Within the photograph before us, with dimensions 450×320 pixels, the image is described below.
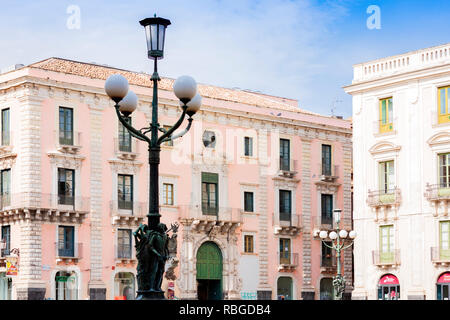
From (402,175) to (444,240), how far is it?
3.15 m

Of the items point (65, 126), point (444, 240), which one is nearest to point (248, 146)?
point (65, 126)

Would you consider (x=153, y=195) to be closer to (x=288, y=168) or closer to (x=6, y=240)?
(x=6, y=240)

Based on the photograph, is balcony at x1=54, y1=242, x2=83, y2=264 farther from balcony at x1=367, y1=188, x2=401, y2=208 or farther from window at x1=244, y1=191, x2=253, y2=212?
balcony at x1=367, y1=188, x2=401, y2=208

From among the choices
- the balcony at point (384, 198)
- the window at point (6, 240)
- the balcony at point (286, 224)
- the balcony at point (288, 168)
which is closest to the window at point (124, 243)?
the window at point (6, 240)

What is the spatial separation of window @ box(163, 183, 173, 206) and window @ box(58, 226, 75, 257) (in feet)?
16.0

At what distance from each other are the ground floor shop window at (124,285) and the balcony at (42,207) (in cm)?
313

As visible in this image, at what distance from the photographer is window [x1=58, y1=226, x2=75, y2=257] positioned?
3972 cm

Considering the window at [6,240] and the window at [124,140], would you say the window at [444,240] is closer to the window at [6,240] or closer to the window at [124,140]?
the window at [124,140]

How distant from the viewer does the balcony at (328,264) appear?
48.2m

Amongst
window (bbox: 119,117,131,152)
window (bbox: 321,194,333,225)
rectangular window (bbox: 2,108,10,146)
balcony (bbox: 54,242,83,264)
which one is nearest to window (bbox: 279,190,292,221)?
window (bbox: 321,194,333,225)

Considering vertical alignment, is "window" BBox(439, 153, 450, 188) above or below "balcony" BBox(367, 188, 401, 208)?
above

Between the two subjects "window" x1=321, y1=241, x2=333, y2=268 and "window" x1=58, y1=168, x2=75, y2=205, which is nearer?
"window" x1=58, y1=168, x2=75, y2=205

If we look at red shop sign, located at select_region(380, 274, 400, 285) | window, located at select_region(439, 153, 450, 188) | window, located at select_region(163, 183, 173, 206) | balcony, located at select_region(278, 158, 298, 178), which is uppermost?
balcony, located at select_region(278, 158, 298, 178)

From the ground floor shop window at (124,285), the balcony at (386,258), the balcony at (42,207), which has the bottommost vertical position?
the ground floor shop window at (124,285)
